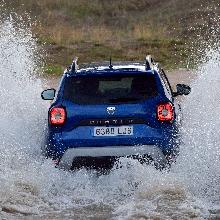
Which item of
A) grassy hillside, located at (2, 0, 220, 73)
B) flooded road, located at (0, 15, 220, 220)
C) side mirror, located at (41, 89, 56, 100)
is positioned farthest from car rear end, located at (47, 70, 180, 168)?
grassy hillside, located at (2, 0, 220, 73)

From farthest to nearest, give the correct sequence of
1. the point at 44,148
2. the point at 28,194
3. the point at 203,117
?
the point at 203,117, the point at 44,148, the point at 28,194

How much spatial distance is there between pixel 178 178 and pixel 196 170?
0.59m

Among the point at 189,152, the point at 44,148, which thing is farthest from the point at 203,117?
the point at 44,148

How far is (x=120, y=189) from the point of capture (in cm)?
873

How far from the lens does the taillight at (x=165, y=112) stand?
8914mm

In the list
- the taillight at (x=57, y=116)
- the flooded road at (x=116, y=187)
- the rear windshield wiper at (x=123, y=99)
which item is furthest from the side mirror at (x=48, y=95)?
the rear windshield wiper at (x=123, y=99)

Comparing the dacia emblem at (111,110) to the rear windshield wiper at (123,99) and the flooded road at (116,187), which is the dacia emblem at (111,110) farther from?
the flooded road at (116,187)

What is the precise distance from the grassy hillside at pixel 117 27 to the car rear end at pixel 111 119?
19764 millimetres

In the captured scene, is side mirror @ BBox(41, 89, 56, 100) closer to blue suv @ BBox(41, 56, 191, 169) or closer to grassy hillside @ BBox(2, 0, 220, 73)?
blue suv @ BBox(41, 56, 191, 169)

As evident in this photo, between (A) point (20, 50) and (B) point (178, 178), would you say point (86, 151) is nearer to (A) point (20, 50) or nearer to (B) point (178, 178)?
(B) point (178, 178)

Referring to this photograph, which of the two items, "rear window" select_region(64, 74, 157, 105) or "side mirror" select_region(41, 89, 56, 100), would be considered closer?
"rear window" select_region(64, 74, 157, 105)

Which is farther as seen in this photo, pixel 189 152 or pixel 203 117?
pixel 203 117

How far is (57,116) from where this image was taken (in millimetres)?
9016

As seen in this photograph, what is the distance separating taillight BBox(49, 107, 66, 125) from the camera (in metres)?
8.98
